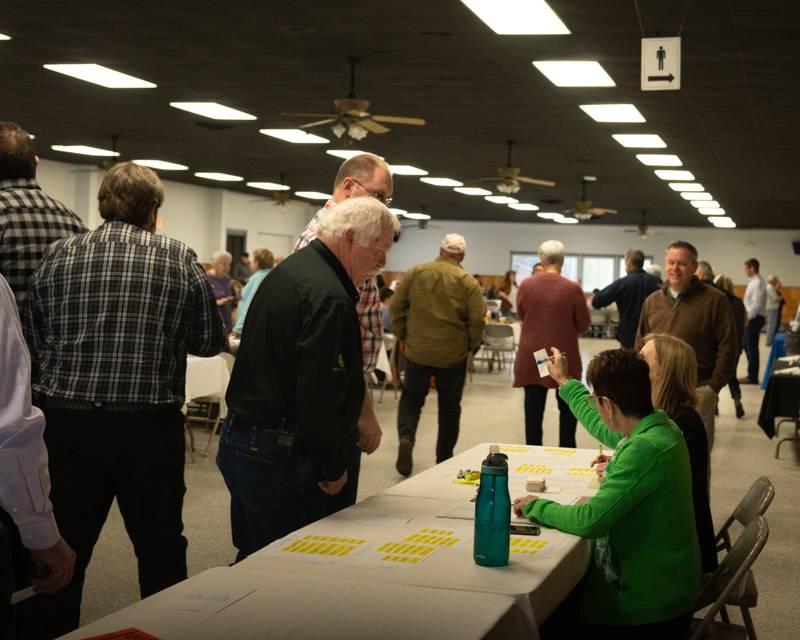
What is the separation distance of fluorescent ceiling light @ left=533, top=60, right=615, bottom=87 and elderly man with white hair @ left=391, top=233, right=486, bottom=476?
2.46 meters

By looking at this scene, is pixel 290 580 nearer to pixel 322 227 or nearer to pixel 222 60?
pixel 322 227

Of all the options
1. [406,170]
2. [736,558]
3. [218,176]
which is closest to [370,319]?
[736,558]

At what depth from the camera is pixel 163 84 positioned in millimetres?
9664

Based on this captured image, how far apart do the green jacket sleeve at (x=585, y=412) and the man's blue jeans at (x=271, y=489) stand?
1.08 metres

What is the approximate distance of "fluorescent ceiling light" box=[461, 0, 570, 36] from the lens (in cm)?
641

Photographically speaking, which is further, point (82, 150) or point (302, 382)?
point (82, 150)

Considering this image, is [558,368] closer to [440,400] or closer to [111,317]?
[111,317]

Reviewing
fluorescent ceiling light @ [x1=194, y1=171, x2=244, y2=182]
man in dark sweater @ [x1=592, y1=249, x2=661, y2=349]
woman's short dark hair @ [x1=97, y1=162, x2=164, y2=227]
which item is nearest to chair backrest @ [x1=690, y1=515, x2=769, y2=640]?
woman's short dark hair @ [x1=97, y1=162, x2=164, y2=227]

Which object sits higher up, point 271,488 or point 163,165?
point 163,165

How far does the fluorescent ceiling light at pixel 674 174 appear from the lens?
1528 centimetres

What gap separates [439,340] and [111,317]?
368 centimetres

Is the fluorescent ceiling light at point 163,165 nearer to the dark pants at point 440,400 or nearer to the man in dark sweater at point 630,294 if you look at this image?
the man in dark sweater at point 630,294

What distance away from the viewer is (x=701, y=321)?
551 cm

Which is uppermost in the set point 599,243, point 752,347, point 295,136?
point 295,136
